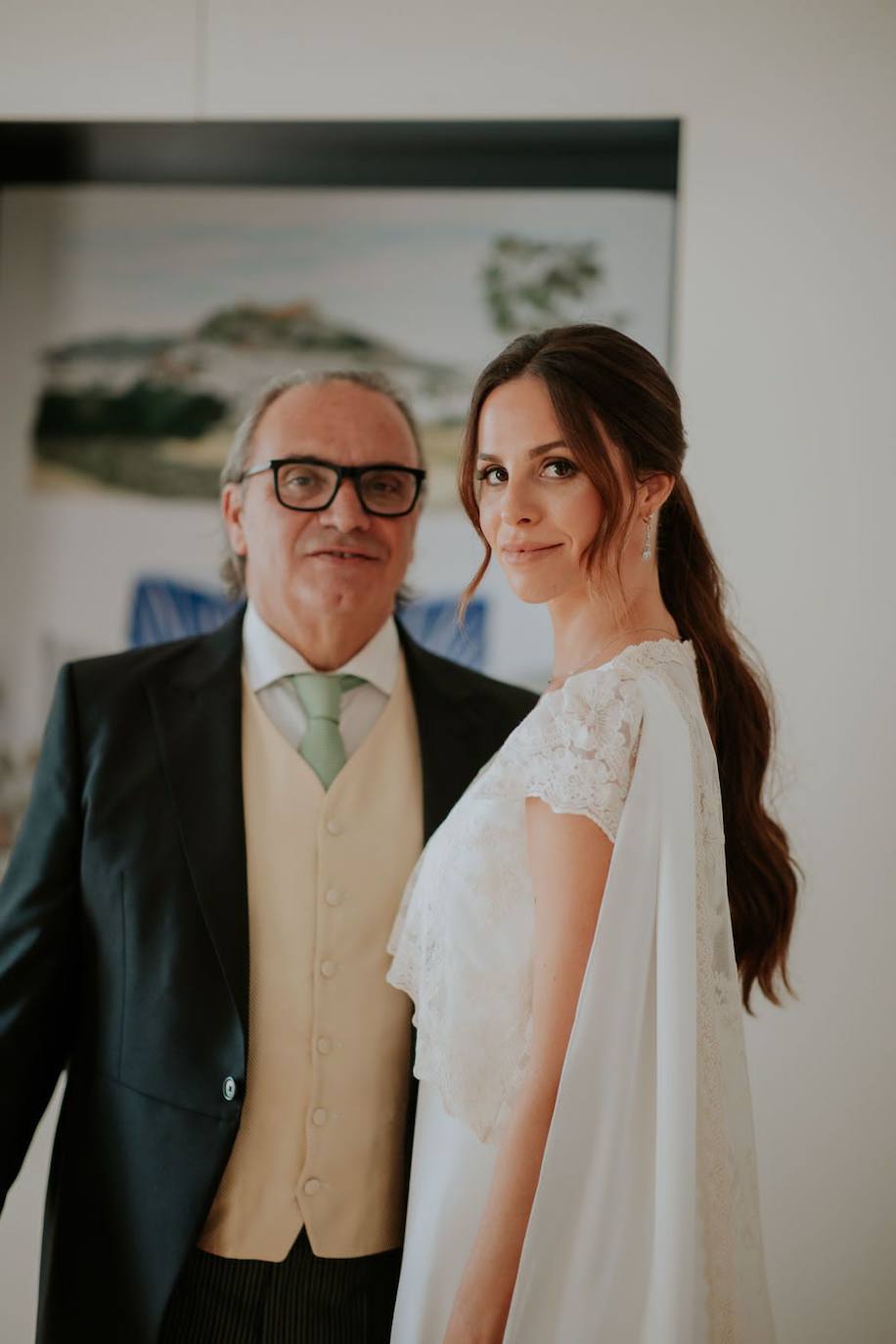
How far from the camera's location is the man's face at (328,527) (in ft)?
Result: 6.23

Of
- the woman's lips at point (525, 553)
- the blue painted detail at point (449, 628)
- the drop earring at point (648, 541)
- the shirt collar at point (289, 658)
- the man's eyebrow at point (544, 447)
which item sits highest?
the man's eyebrow at point (544, 447)

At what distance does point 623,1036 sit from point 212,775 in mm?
736

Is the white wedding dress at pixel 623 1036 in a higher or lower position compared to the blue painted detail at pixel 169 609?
lower

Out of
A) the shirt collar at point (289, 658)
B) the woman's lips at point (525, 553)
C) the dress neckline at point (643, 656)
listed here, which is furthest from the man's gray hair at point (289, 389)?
the dress neckline at point (643, 656)

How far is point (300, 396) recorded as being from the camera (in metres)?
1.99

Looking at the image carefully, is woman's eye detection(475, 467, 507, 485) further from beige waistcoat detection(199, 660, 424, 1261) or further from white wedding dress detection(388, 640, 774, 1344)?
beige waistcoat detection(199, 660, 424, 1261)

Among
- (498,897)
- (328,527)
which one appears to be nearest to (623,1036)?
(498,897)

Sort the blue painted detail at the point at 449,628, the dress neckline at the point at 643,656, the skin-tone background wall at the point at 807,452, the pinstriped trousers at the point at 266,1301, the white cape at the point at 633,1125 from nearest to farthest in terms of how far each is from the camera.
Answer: the white cape at the point at 633,1125, the dress neckline at the point at 643,656, the pinstriped trousers at the point at 266,1301, the skin-tone background wall at the point at 807,452, the blue painted detail at the point at 449,628

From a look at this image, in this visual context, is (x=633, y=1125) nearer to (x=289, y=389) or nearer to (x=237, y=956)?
(x=237, y=956)

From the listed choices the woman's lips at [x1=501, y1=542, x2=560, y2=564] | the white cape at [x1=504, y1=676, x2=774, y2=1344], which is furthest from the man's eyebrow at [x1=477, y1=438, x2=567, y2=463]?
the white cape at [x1=504, y1=676, x2=774, y2=1344]

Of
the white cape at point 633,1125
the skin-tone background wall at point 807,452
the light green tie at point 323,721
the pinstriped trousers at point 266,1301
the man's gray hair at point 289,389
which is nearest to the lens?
the white cape at point 633,1125

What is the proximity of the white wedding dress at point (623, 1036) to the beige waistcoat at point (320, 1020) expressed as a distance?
221 millimetres

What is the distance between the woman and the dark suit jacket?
276 mm

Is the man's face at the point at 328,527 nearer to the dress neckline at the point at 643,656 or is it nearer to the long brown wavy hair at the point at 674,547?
the long brown wavy hair at the point at 674,547
